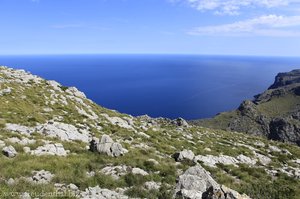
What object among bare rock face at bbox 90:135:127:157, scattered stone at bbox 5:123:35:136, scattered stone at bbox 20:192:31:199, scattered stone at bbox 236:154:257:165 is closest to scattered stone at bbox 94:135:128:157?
bare rock face at bbox 90:135:127:157

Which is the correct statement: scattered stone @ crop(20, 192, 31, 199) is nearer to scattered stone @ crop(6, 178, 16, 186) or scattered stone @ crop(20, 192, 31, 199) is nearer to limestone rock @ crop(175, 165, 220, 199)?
scattered stone @ crop(6, 178, 16, 186)

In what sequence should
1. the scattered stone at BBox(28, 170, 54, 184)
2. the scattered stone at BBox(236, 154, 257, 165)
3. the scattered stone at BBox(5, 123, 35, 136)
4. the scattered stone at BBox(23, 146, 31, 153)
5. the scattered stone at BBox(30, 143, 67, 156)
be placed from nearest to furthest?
the scattered stone at BBox(28, 170, 54, 184) → the scattered stone at BBox(23, 146, 31, 153) → the scattered stone at BBox(30, 143, 67, 156) → the scattered stone at BBox(5, 123, 35, 136) → the scattered stone at BBox(236, 154, 257, 165)

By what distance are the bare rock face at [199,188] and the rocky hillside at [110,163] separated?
0.04 meters

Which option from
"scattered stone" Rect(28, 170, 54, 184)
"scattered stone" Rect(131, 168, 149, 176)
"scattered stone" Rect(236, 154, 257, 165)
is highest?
"scattered stone" Rect(28, 170, 54, 184)

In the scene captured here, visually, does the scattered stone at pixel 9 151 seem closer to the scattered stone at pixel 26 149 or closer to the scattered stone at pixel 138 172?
the scattered stone at pixel 26 149

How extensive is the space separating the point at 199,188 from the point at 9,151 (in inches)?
414

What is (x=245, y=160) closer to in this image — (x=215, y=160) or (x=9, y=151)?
(x=215, y=160)

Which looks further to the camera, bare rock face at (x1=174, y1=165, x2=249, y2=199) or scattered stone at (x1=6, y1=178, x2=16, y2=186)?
scattered stone at (x1=6, y1=178, x2=16, y2=186)

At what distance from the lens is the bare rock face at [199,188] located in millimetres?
12703

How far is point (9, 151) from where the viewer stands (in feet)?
60.6

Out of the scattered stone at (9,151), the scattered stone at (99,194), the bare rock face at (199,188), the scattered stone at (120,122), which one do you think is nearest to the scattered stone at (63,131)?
the scattered stone at (9,151)

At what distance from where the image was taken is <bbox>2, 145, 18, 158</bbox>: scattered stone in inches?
720

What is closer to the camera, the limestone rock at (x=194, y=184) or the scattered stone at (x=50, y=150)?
the limestone rock at (x=194, y=184)

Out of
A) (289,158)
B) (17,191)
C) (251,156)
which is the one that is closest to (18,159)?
(17,191)
